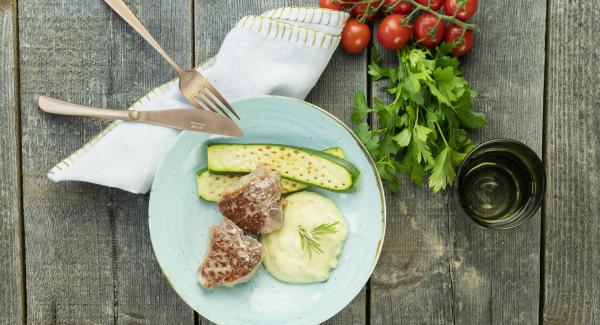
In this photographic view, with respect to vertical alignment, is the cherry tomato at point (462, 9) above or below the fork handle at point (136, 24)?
above

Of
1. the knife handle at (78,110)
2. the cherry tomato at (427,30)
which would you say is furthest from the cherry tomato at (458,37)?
the knife handle at (78,110)

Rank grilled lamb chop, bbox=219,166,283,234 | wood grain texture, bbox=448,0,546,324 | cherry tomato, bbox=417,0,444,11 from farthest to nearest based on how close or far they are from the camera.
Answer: wood grain texture, bbox=448,0,546,324 → cherry tomato, bbox=417,0,444,11 → grilled lamb chop, bbox=219,166,283,234

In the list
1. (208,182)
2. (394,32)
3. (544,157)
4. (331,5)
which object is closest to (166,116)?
(208,182)

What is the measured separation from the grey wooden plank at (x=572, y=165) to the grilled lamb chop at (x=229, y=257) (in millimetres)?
1014

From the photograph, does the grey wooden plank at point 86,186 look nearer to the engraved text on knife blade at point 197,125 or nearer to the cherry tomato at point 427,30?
the engraved text on knife blade at point 197,125

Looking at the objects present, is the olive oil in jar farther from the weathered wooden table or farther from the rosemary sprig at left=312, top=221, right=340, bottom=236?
the rosemary sprig at left=312, top=221, right=340, bottom=236

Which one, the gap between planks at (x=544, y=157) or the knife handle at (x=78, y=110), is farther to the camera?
the gap between planks at (x=544, y=157)

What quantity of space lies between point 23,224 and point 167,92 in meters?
0.67

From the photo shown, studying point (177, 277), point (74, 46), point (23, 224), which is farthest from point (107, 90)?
point (177, 277)

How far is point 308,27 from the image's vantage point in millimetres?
1690

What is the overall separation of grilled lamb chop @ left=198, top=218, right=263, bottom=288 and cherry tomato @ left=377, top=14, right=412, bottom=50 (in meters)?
0.75

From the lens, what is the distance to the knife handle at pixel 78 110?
168 centimetres

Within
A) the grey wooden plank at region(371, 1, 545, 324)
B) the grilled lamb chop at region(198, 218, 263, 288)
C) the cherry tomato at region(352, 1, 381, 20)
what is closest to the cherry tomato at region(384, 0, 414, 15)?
the cherry tomato at region(352, 1, 381, 20)

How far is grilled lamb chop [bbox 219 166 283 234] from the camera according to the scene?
5.21 feet
